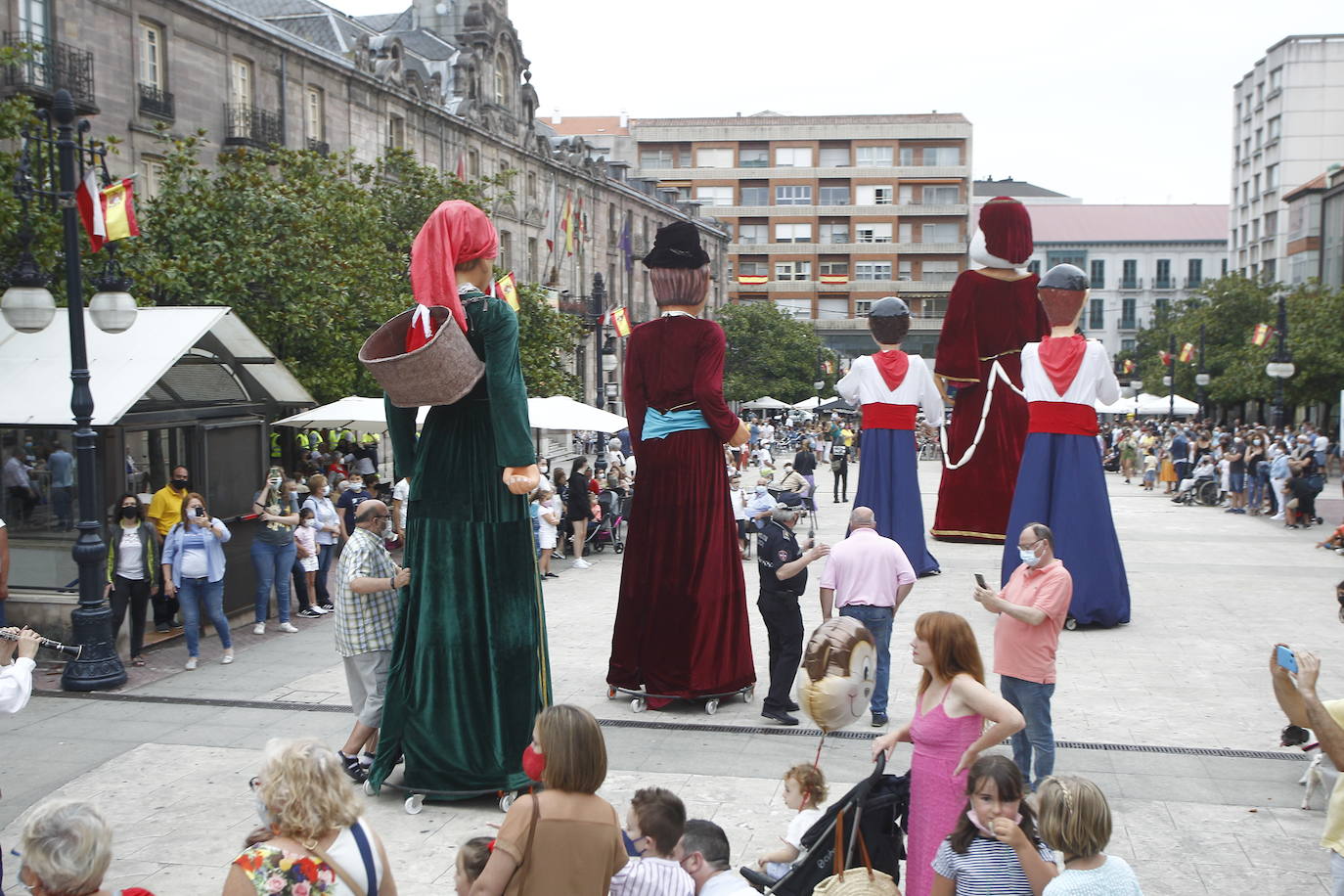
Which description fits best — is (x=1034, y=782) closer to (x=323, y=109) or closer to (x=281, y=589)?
(x=281, y=589)

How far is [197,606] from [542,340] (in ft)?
52.6

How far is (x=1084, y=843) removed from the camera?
3.97m

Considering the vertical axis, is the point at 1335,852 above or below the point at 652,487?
below

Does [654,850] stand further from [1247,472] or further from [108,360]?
[1247,472]

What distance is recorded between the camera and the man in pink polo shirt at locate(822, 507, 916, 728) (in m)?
8.11

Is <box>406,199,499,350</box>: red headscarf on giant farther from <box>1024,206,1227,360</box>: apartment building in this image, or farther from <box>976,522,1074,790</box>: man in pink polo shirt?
<box>1024,206,1227,360</box>: apartment building

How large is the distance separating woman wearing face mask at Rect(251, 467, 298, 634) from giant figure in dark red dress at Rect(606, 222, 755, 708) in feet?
14.3

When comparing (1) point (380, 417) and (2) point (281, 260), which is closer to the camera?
(1) point (380, 417)

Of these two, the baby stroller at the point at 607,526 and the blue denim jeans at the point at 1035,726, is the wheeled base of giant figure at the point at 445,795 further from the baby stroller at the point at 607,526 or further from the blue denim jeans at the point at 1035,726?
the baby stroller at the point at 607,526

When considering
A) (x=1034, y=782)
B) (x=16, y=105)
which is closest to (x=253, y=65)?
(x=16, y=105)

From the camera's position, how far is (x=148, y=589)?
35.1 ft

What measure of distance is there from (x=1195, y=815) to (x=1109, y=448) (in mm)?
40308

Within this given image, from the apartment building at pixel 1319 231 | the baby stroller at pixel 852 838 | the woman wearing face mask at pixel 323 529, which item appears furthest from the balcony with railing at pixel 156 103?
the apartment building at pixel 1319 231

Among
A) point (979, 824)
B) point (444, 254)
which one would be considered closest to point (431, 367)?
point (444, 254)
